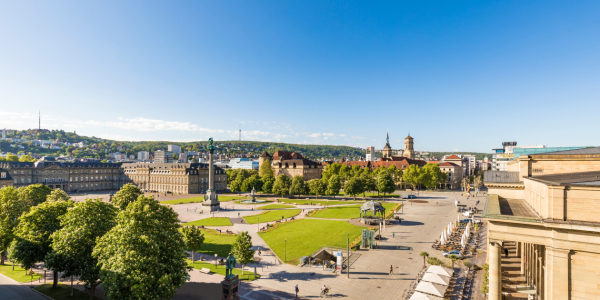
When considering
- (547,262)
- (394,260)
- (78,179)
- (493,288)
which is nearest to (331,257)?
(394,260)

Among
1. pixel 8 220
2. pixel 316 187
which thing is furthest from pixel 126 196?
pixel 316 187

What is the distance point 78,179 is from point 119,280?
139726 millimetres

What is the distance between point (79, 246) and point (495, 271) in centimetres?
3343

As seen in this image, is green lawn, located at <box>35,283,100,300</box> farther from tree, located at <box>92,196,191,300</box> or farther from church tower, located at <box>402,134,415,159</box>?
church tower, located at <box>402,134,415,159</box>

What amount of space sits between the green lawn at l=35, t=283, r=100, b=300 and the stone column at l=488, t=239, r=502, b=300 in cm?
3403

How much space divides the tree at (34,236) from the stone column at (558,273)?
40505 millimetres

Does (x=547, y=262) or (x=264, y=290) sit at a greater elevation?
(x=547, y=262)

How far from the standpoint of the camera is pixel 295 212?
7281 cm

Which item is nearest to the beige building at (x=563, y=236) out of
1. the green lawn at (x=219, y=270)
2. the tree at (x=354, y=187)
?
the green lawn at (x=219, y=270)

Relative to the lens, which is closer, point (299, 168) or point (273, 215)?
point (273, 215)

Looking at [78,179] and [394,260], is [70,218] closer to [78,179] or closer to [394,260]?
[394,260]

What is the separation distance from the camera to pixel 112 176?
143 meters

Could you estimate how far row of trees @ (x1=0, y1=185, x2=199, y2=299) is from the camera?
68.6ft

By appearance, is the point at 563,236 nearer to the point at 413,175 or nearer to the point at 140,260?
the point at 140,260
